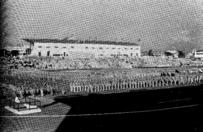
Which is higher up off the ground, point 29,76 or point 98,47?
point 98,47

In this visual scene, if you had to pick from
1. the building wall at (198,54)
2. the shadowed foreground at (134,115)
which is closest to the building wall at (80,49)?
the shadowed foreground at (134,115)

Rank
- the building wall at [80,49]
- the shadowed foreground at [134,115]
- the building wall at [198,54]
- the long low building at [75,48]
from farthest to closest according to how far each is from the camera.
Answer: the building wall at [198,54], the building wall at [80,49], the long low building at [75,48], the shadowed foreground at [134,115]

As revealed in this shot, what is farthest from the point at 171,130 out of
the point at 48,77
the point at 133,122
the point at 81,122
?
the point at 48,77

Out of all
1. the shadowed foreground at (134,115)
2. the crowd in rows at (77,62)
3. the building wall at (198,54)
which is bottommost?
the shadowed foreground at (134,115)

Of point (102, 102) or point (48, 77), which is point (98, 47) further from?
point (102, 102)

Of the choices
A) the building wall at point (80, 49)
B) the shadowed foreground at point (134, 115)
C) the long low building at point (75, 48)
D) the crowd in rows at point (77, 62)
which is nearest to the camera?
the shadowed foreground at point (134, 115)

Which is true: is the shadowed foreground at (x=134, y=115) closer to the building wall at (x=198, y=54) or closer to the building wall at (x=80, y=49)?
the building wall at (x=80, y=49)

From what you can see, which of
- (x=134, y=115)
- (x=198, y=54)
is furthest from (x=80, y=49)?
(x=198, y=54)

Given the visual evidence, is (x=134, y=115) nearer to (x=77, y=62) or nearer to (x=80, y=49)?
(x=77, y=62)
